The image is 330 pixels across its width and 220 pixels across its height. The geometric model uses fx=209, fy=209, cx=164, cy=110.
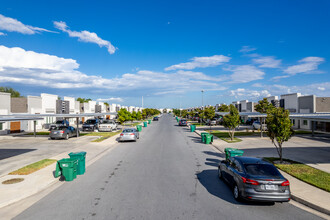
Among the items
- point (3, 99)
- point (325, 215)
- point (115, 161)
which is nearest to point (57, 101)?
point (3, 99)

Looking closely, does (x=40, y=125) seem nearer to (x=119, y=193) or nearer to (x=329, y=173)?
(x=119, y=193)

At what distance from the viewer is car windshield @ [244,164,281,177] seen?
7.02m

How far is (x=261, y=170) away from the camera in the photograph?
7.20 metres

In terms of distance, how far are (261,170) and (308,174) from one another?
460 centimetres

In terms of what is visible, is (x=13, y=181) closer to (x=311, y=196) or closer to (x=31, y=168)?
(x=31, y=168)

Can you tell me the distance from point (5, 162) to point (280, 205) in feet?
48.1

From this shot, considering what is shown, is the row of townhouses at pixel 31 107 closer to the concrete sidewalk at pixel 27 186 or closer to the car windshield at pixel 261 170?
the concrete sidewalk at pixel 27 186

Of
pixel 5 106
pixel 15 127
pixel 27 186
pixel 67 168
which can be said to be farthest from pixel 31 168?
pixel 5 106

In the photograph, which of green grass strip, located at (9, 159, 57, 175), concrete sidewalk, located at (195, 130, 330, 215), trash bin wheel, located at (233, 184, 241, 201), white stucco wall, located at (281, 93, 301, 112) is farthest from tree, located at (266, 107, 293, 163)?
white stucco wall, located at (281, 93, 301, 112)

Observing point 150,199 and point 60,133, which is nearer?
point 150,199

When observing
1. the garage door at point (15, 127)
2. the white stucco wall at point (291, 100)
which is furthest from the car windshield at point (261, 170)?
the white stucco wall at point (291, 100)

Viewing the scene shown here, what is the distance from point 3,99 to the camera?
28.6 meters

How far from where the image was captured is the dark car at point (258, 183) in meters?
6.61

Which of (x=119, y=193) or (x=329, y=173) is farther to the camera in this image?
(x=329, y=173)
